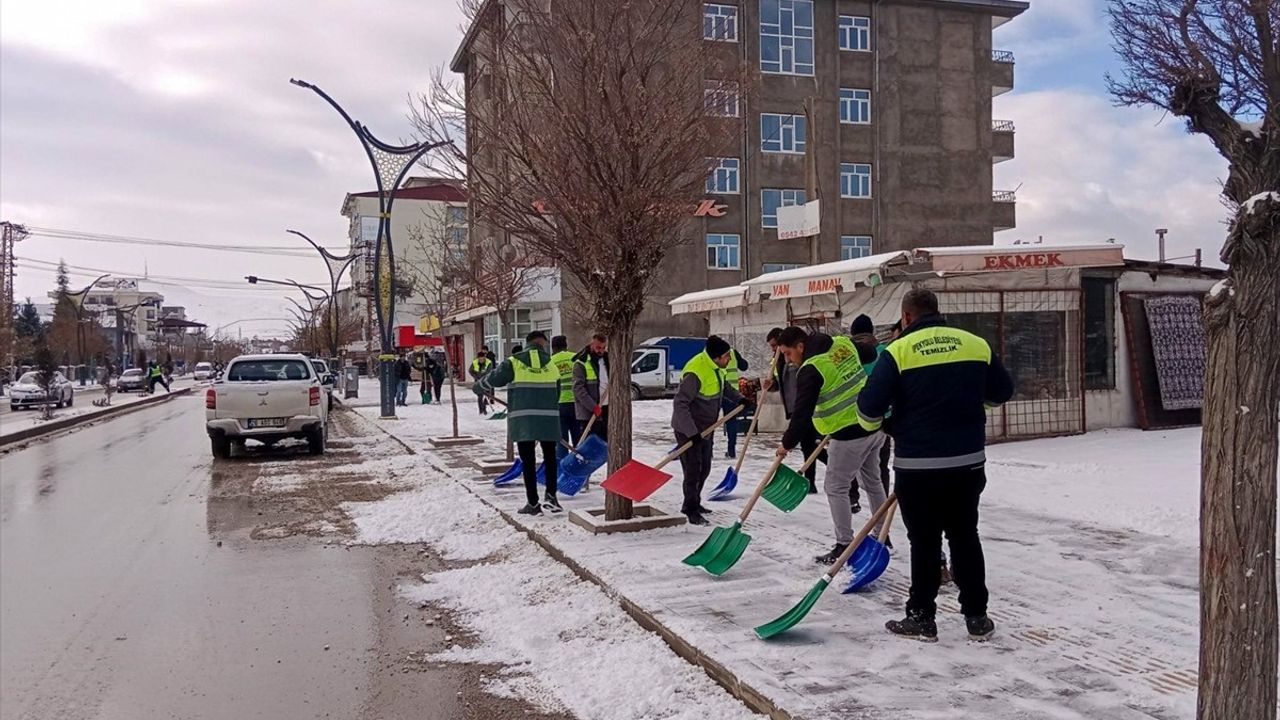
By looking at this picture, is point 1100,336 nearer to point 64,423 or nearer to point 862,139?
point 64,423

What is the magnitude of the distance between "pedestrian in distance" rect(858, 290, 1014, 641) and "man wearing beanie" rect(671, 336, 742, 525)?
3465 millimetres

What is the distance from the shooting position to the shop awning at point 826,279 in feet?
41.2

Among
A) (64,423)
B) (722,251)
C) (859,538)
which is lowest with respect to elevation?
(64,423)

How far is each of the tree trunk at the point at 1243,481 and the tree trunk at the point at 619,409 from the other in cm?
532

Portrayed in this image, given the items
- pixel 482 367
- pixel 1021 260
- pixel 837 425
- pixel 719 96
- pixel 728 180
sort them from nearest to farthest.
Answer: pixel 837 425 → pixel 719 96 → pixel 1021 260 → pixel 482 367 → pixel 728 180

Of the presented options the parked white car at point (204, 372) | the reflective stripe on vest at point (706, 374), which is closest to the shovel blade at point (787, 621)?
the reflective stripe on vest at point (706, 374)

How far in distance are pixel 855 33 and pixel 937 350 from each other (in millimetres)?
40402

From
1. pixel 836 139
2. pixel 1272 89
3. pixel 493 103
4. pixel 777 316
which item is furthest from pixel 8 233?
pixel 1272 89

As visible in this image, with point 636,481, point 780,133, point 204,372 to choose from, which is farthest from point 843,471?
point 204,372

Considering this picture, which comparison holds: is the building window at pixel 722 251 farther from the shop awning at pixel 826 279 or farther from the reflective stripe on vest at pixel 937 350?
the reflective stripe on vest at pixel 937 350

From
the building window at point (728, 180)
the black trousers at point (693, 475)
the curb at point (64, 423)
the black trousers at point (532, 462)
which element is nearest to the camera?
the black trousers at point (693, 475)

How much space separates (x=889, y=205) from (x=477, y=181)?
3673 cm

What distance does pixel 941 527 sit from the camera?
4840 millimetres

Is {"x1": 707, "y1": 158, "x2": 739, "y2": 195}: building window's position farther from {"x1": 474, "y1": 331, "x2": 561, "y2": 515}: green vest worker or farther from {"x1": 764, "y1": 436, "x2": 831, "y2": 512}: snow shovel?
{"x1": 764, "y1": 436, "x2": 831, "y2": 512}: snow shovel
